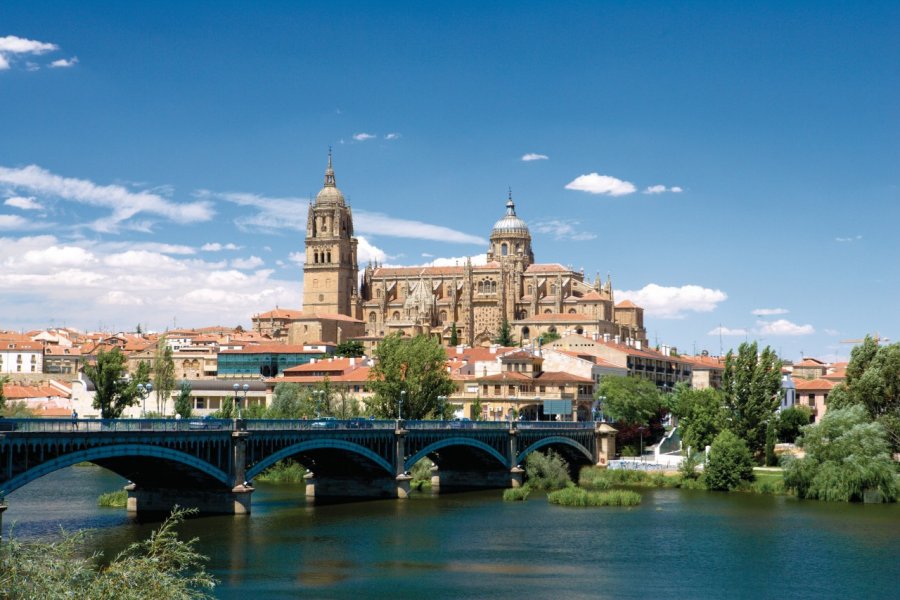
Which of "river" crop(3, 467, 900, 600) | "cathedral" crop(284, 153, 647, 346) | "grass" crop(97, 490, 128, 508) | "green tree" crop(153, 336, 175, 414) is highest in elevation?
"cathedral" crop(284, 153, 647, 346)

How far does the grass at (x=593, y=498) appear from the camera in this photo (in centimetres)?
7000

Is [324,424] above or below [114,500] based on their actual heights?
above

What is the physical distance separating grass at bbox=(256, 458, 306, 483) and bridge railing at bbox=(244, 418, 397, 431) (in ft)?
47.7

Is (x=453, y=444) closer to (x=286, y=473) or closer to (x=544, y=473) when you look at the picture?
(x=544, y=473)

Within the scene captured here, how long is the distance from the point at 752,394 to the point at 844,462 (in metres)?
17.5

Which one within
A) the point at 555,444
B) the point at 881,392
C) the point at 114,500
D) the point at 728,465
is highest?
the point at 881,392

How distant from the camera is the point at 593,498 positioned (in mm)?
70750

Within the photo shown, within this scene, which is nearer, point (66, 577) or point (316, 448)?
point (66, 577)

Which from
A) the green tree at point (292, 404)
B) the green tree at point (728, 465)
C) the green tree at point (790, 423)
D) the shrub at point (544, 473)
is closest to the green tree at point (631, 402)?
the green tree at point (790, 423)

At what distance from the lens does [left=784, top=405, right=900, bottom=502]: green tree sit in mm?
68438

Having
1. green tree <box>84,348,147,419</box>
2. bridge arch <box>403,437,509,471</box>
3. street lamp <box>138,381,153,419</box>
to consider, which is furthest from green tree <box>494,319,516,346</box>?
bridge arch <box>403,437,509,471</box>

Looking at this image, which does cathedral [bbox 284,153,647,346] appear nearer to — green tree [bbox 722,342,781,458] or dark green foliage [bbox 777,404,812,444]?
dark green foliage [bbox 777,404,812,444]

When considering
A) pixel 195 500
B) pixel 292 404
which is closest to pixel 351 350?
pixel 292 404

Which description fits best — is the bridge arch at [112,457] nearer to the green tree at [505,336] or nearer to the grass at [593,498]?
the grass at [593,498]
